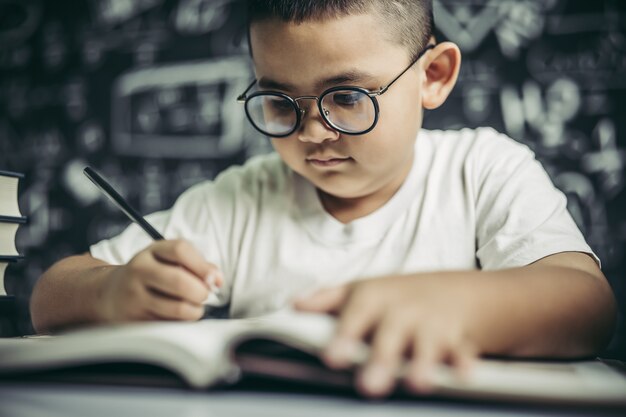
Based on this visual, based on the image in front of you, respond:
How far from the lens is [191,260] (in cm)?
59

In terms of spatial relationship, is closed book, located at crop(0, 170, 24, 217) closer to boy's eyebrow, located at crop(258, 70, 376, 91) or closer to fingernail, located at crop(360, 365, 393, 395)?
boy's eyebrow, located at crop(258, 70, 376, 91)

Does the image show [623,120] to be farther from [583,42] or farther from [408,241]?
[408,241]

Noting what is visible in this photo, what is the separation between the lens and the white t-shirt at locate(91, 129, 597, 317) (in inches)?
35.6

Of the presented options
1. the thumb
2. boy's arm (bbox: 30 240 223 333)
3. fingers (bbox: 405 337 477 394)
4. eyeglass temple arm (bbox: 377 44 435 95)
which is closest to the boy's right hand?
boy's arm (bbox: 30 240 223 333)

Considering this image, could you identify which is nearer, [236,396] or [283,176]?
[236,396]

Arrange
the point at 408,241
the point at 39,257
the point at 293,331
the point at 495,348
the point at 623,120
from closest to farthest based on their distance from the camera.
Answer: the point at 293,331 < the point at 495,348 < the point at 408,241 < the point at 623,120 < the point at 39,257

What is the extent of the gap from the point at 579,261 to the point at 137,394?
1.79 ft

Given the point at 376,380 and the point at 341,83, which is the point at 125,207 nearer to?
the point at 341,83

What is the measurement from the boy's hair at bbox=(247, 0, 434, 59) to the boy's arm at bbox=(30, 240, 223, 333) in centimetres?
36

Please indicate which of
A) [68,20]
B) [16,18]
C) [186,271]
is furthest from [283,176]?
[16,18]

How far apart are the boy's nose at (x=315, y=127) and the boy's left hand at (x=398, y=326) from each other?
37cm

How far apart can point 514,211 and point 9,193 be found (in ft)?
2.22

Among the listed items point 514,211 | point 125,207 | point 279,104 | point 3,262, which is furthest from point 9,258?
point 514,211

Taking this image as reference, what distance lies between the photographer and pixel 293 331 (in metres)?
0.39
